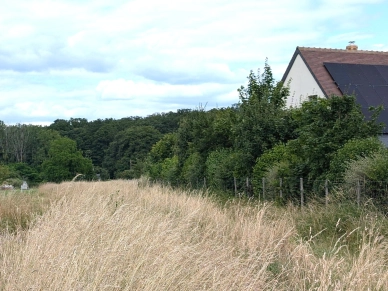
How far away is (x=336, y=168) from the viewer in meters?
14.1

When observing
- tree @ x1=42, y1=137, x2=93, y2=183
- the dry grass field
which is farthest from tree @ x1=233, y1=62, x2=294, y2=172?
tree @ x1=42, y1=137, x2=93, y2=183

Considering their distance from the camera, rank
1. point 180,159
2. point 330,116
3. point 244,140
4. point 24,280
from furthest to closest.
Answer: point 180,159 < point 244,140 < point 330,116 < point 24,280

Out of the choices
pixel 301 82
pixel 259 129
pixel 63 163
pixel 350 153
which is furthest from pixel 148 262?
pixel 63 163

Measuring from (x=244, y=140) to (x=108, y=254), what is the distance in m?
15.6

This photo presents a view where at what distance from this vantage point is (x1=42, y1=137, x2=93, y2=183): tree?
96.2 m

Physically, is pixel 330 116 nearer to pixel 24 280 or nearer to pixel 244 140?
pixel 244 140

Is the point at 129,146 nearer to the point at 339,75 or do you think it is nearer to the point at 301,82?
the point at 301,82

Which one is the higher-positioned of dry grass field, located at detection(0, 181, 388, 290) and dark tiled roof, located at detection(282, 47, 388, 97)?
dark tiled roof, located at detection(282, 47, 388, 97)

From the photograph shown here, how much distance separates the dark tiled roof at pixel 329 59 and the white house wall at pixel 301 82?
34cm

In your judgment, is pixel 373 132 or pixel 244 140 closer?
pixel 373 132

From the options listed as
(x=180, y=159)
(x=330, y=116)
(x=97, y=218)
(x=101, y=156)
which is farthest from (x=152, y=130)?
(x=97, y=218)

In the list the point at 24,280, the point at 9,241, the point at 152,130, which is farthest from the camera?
the point at 152,130

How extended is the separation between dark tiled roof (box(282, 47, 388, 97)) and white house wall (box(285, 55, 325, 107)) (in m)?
0.34

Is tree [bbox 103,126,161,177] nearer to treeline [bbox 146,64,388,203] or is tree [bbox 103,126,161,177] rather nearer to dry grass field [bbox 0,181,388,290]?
treeline [bbox 146,64,388,203]
